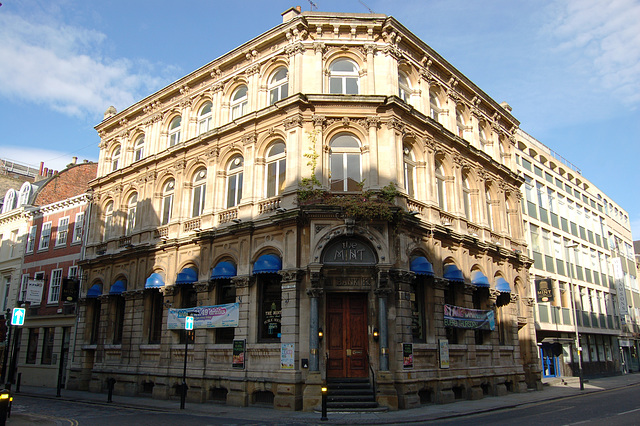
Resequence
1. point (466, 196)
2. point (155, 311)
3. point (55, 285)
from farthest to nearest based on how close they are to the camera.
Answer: point (55, 285) → point (466, 196) → point (155, 311)

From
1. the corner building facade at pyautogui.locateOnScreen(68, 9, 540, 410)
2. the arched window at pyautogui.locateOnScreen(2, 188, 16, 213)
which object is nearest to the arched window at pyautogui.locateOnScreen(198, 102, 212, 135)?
the corner building facade at pyautogui.locateOnScreen(68, 9, 540, 410)

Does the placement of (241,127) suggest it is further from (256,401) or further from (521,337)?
(521,337)

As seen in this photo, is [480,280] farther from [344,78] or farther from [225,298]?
[225,298]

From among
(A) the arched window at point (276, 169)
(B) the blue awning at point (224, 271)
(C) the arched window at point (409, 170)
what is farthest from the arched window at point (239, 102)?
(C) the arched window at point (409, 170)

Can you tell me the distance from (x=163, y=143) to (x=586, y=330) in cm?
3482

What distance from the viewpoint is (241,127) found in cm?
2417

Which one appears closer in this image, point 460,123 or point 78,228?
point 460,123

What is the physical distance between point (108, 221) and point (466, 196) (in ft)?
73.5

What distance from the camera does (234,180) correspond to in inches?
965

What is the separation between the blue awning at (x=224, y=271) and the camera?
22.1 meters

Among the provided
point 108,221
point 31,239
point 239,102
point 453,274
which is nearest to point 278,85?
point 239,102

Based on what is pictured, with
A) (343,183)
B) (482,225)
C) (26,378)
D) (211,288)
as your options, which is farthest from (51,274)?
(482,225)

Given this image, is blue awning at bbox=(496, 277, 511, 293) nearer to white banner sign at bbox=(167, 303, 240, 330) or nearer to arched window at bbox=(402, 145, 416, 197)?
arched window at bbox=(402, 145, 416, 197)

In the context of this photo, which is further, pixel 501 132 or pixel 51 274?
pixel 51 274
